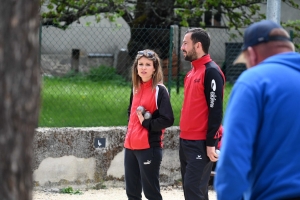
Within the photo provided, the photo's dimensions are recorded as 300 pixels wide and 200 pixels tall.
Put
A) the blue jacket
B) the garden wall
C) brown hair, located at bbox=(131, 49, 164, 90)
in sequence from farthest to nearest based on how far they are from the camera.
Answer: the garden wall → brown hair, located at bbox=(131, 49, 164, 90) → the blue jacket

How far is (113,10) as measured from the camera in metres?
11.5

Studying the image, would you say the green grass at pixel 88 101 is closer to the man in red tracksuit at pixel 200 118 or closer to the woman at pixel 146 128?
the woman at pixel 146 128

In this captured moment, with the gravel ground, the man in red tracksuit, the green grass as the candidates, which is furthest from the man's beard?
the green grass

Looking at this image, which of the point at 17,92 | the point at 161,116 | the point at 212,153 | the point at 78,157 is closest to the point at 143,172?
the point at 161,116

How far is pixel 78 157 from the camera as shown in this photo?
25.4ft

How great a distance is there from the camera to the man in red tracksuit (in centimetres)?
550

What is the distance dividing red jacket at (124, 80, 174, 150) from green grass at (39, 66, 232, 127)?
2.63 metres

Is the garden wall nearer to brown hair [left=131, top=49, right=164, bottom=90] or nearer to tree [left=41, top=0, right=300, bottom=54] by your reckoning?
brown hair [left=131, top=49, right=164, bottom=90]

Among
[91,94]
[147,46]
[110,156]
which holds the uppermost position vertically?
[147,46]

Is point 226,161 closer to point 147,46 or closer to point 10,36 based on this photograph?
point 10,36

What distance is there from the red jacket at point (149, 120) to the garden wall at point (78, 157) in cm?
194

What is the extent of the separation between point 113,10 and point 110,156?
4.38 metres

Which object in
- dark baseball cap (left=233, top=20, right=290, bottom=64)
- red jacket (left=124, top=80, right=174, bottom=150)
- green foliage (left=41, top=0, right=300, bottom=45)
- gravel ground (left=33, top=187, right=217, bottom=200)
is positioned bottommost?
gravel ground (left=33, top=187, right=217, bottom=200)

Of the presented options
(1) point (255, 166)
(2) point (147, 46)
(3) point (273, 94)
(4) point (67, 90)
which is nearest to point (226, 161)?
(1) point (255, 166)
